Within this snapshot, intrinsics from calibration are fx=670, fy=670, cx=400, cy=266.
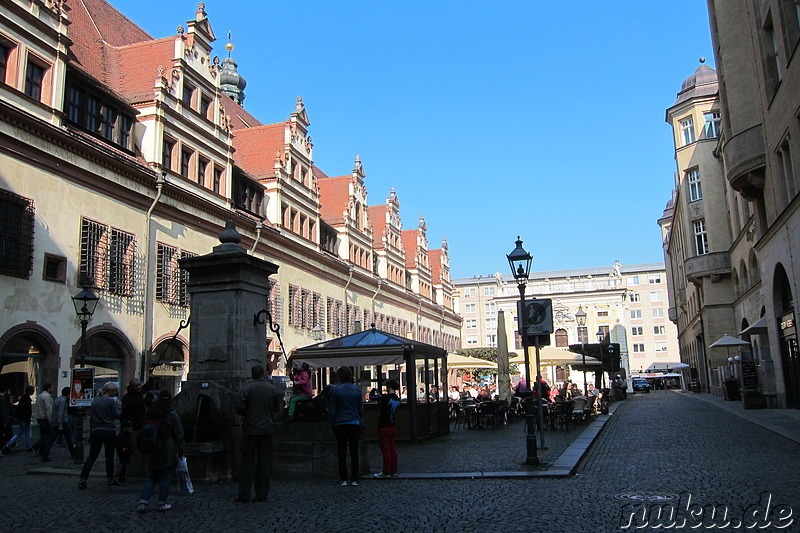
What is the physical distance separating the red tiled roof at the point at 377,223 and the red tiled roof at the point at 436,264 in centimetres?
1471

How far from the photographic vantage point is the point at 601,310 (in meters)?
102

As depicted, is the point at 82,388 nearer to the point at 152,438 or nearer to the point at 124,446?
the point at 124,446

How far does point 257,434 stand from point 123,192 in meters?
16.7

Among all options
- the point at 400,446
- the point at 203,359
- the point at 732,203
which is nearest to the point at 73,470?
the point at 203,359

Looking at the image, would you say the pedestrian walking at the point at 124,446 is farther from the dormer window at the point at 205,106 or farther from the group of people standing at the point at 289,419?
the dormer window at the point at 205,106

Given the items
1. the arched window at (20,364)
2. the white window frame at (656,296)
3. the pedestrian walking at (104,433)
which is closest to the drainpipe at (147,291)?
the arched window at (20,364)

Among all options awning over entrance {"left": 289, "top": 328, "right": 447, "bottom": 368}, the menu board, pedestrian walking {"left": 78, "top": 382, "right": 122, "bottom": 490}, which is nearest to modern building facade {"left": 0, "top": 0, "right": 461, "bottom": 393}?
pedestrian walking {"left": 78, "top": 382, "right": 122, "bottom": 490}

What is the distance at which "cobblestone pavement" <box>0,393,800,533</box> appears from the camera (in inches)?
307

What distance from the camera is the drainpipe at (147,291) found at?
23.8 m

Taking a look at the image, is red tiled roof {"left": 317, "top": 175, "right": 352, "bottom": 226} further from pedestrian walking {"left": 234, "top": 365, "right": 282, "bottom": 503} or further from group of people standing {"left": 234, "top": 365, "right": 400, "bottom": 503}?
pedestrian walking {"left": 234, "top": 365, "right": 282, "bottom": 503}

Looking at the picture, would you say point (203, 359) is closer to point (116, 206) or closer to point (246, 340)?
point (246, 340)

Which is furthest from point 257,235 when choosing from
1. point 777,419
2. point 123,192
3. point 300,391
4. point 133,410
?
point 777,419

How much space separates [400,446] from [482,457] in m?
3.63

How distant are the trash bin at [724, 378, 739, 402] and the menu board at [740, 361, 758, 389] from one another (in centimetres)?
646
